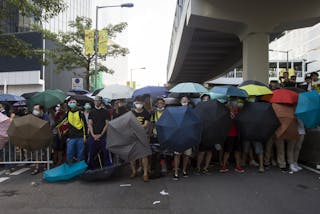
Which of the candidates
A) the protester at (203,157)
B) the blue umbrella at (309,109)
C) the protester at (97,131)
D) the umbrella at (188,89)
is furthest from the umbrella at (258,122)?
the protester at (97,131)

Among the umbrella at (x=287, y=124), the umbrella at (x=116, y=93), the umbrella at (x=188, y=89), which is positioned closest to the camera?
→ the umbrella at (x=287, y=124)

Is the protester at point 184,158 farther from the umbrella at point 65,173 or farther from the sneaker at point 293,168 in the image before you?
the sneaker at point 293,168

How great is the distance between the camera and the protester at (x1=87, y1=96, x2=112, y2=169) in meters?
8.23

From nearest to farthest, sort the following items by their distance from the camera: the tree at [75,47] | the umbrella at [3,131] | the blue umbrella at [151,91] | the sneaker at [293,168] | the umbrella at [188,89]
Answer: the sneaker at [293,168] → the umbrella at [3,131] → the umbrella at [188,89] → the blue umbrella at [151,91] → the tree at [75,47]

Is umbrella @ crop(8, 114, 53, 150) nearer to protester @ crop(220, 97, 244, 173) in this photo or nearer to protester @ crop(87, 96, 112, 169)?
protester @ crop(87, 96, 112, 169)

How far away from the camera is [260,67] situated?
15.7 metres

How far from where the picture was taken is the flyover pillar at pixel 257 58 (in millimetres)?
15680

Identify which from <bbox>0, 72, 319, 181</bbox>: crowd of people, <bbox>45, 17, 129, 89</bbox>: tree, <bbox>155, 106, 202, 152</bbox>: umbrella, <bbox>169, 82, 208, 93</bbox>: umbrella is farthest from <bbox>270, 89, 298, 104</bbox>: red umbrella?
<bbox>45, 17, 129, 89</bbox>: tree

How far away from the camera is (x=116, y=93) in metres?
9.28

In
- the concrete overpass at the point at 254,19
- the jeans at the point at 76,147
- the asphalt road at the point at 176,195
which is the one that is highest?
the concrete overpass at the point at 254,19

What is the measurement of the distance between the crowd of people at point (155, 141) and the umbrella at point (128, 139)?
303 mm

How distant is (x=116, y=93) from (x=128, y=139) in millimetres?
2094

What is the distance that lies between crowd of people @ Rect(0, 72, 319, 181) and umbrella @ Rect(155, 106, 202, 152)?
1.26 ft

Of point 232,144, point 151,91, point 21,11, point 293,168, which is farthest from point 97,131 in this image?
point 21,11
